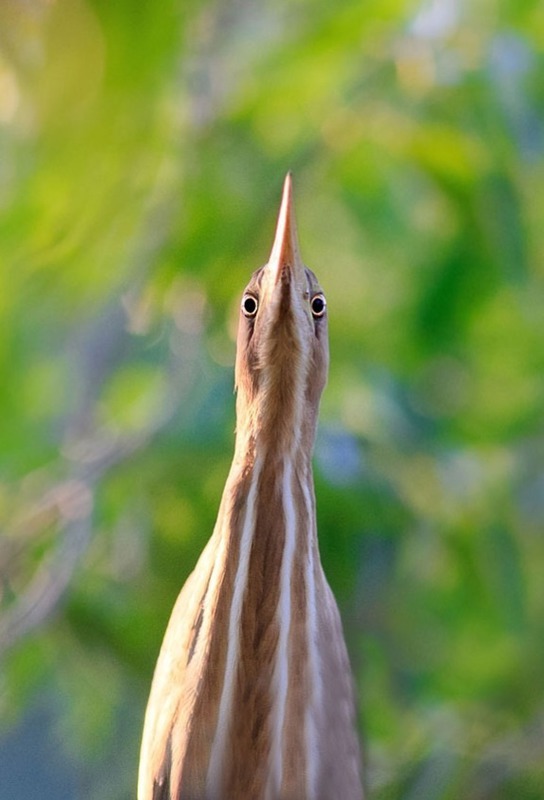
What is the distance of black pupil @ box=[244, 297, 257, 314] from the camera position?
35.9 inches

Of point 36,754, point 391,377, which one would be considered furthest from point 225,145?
point 36,754

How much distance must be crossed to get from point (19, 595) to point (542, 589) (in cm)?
59

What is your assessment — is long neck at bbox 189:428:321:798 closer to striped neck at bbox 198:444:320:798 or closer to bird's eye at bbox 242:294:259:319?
Result: striped neck at bbox 198:444:320:798

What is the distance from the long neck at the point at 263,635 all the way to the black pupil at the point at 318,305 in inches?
4.2

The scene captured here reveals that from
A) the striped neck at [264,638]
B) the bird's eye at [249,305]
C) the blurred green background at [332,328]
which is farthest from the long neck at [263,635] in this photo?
the blurred green background at [332,328]

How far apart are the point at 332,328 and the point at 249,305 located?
0.46 meters

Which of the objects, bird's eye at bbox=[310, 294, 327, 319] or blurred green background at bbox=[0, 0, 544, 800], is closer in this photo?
bird's eye at bbox=[310, 294, 327, 319]

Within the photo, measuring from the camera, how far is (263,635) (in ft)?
2.97

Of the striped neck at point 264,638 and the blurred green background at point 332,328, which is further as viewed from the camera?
the blurred green background at point 332,328

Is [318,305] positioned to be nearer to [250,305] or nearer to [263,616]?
[250,305]

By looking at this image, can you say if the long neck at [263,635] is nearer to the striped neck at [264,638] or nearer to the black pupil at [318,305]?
the striped neck at [264,638]

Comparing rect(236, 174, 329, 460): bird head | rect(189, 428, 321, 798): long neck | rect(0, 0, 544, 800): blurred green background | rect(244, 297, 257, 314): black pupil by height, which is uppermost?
rect(0, 0, 544, 800): blurred green background

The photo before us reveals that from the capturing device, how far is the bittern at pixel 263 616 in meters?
0.90

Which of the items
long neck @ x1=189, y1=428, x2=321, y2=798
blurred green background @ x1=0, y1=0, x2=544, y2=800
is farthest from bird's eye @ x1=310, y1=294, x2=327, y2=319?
blurred green background @ x1=0, y1=0, x2=544, y2=800
